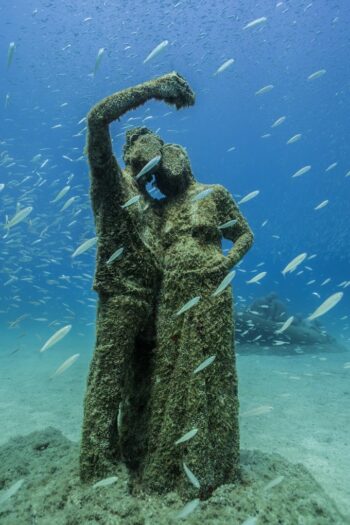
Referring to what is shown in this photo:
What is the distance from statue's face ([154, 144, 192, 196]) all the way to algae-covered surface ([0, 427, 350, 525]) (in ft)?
11.1

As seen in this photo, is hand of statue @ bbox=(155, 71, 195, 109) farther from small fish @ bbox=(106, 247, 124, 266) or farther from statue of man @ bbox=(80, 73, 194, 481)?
small fish @ bbox=(106, 247, 124, 266)

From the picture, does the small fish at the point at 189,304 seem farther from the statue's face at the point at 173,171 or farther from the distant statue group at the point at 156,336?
the statue's face at the point at 173,171

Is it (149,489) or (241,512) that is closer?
(241,512)

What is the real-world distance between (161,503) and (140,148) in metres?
3.96

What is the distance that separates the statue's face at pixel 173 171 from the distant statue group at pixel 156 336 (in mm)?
149

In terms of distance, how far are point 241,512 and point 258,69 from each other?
74.5 meters

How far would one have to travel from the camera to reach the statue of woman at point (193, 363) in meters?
3.67

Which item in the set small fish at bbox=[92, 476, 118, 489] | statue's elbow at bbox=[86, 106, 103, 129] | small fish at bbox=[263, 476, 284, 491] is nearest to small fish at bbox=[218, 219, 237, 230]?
statue's elbow at bbox=[86, 106, 103, 129]

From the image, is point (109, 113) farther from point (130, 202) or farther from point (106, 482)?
point (106, 482)

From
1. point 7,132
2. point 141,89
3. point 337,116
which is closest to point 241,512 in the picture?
point 141,89

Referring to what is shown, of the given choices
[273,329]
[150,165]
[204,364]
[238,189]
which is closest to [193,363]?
[204,364]

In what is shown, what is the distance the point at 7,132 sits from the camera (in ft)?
213

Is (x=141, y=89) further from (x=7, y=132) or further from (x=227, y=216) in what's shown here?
(x=7, y=132)

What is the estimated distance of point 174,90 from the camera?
4156 millimetres
